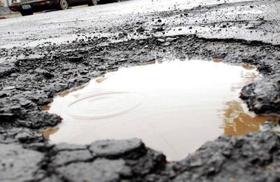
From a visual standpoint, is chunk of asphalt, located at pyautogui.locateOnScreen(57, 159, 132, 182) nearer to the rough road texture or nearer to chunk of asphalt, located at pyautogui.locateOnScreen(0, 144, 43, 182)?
the rough road texture

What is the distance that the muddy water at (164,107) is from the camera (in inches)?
97.2

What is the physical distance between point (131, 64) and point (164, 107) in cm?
136

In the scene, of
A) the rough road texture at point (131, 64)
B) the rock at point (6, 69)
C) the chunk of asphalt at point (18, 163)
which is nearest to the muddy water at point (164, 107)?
the rough road texture at point (131, 64)

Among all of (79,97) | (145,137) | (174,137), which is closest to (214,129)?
(174,137)

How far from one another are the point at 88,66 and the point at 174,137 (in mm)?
2089

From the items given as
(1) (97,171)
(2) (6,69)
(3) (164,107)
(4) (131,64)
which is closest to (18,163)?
(1) (97,171)

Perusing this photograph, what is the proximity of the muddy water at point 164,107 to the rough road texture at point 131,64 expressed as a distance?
0.51ft

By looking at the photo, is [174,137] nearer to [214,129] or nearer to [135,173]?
[214,129]

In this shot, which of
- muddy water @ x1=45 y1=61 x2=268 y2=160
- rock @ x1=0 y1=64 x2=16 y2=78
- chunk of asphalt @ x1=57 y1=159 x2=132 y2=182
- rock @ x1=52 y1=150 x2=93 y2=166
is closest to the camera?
chunk of asphalt @ x1=57 y1=159 x2=132 y2=182

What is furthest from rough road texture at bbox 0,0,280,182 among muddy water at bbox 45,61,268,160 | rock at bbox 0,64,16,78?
muddy water at bbox 45,61,268,160

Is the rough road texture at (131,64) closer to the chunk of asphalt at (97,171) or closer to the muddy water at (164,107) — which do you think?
the chunk of asphalt at (97,171)

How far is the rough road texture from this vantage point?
1.84 metres

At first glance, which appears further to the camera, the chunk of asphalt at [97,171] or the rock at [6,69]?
the rock at [6,69]

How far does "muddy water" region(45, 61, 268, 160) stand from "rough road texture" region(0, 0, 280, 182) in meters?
0.16
